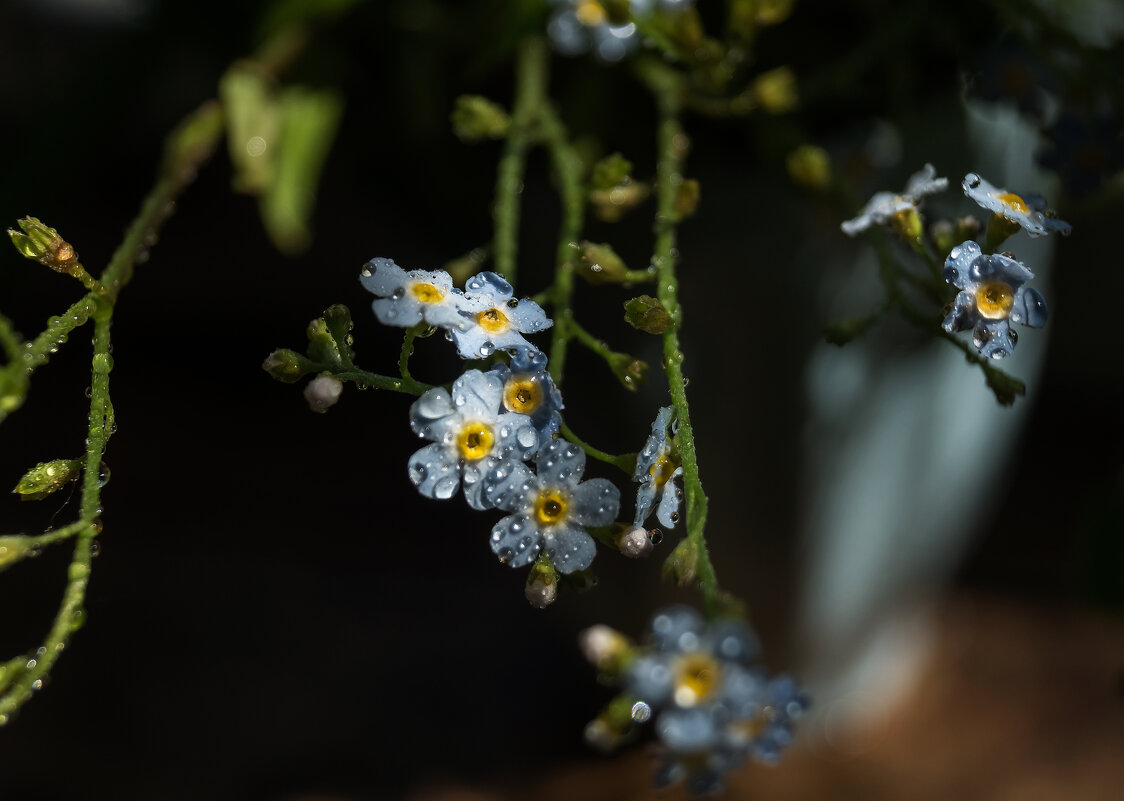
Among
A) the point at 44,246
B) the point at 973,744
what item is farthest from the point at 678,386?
the point at 973,744

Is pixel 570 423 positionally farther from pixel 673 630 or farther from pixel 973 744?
pixel 973 744

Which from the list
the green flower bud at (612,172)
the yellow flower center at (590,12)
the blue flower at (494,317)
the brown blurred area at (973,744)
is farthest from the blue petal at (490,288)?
the brown blurred area at (973,744)

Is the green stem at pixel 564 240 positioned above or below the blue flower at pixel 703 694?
above

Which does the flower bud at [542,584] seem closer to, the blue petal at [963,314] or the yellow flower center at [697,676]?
the yellow flower center at [697,676]

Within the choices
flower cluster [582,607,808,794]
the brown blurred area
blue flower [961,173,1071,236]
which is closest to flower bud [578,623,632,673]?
flower cluster [582,607,808,794]

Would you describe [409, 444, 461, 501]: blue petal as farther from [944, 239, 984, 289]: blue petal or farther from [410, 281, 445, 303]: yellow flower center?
[944, 239, 984, 289]: blue petal

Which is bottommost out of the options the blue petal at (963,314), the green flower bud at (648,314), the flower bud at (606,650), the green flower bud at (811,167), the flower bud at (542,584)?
the flower bud at (606,650)

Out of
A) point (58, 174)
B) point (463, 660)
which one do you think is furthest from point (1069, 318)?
point (58, 174)

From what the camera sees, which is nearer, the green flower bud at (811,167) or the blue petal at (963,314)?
the blue petal at (963,314)
